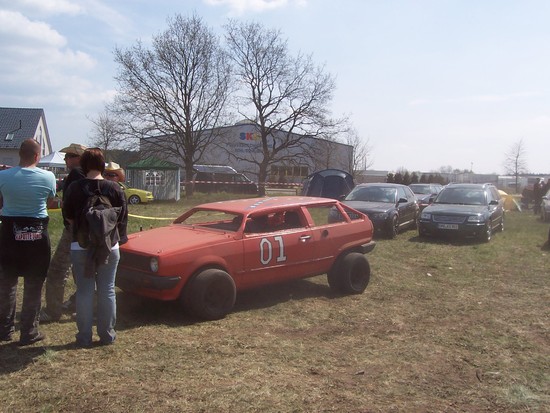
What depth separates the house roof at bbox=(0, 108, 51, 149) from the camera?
4844 centimetres

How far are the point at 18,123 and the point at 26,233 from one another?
51.9 m

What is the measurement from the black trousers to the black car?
10718 millimetres

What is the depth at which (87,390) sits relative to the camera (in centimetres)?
391

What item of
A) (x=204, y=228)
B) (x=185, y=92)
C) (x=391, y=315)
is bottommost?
(x=391, y=315)

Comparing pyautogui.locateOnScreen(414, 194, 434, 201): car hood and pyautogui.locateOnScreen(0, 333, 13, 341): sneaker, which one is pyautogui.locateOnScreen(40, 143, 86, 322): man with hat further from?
pyautogui.locateOnScreen(414, 194, 434, 201): car hood

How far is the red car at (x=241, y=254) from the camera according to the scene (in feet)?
18.7

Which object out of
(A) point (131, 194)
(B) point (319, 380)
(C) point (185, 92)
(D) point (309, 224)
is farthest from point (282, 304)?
(C) point (185, 92)

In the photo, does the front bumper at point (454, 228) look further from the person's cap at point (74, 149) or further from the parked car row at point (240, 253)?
the person's cap at point (74, 149)

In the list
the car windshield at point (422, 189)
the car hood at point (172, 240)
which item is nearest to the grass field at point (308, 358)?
the car hood at point (172, 240)

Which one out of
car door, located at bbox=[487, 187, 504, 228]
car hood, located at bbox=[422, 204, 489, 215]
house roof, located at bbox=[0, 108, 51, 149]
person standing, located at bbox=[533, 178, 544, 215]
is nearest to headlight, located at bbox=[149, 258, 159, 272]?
car hood, located at bbox=[422, 204, 489, 215]

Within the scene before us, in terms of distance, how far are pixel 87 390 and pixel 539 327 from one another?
5071mm

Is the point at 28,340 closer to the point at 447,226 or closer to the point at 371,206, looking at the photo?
the point at 371,206

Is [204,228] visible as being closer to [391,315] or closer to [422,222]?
[391,315]

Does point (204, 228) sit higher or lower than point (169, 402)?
higher
